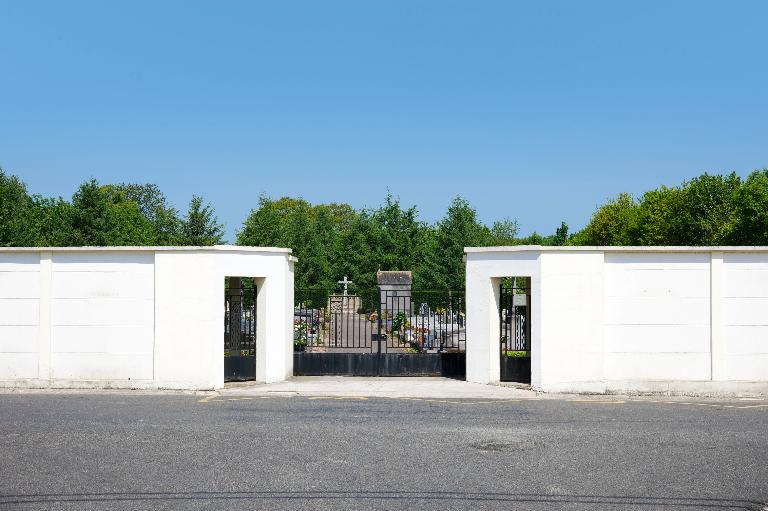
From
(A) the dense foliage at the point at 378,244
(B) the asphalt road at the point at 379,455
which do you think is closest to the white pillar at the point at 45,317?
(B) the asphalt road at the point at 379,455

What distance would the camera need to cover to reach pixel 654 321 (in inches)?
679

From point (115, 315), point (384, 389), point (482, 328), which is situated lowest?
point (384, 389)

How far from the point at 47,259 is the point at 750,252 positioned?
1479cm

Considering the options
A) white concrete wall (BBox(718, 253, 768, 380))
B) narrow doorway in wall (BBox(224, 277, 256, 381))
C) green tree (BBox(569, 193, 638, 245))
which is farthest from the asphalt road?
green tree (BBox(569, 193, 638, 245))

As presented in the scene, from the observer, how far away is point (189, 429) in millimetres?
12367

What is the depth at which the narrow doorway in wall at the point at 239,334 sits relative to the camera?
61.5 feet

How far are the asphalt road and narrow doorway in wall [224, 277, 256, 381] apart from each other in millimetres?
3225

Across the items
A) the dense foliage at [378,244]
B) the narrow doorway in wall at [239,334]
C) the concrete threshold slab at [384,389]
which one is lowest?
the concrete threshold slab at [384,389]

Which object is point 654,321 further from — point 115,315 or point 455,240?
point 455,240

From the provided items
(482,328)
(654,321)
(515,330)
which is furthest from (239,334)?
(654,321)

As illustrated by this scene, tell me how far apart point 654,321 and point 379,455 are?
890cm

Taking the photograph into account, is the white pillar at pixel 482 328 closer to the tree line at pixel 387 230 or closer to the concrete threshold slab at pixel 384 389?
the concrete threshold slab at pixel 384 389

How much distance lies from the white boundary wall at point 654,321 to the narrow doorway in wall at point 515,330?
106 cm

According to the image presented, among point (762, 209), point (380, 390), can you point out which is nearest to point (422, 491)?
point (380, 390)
